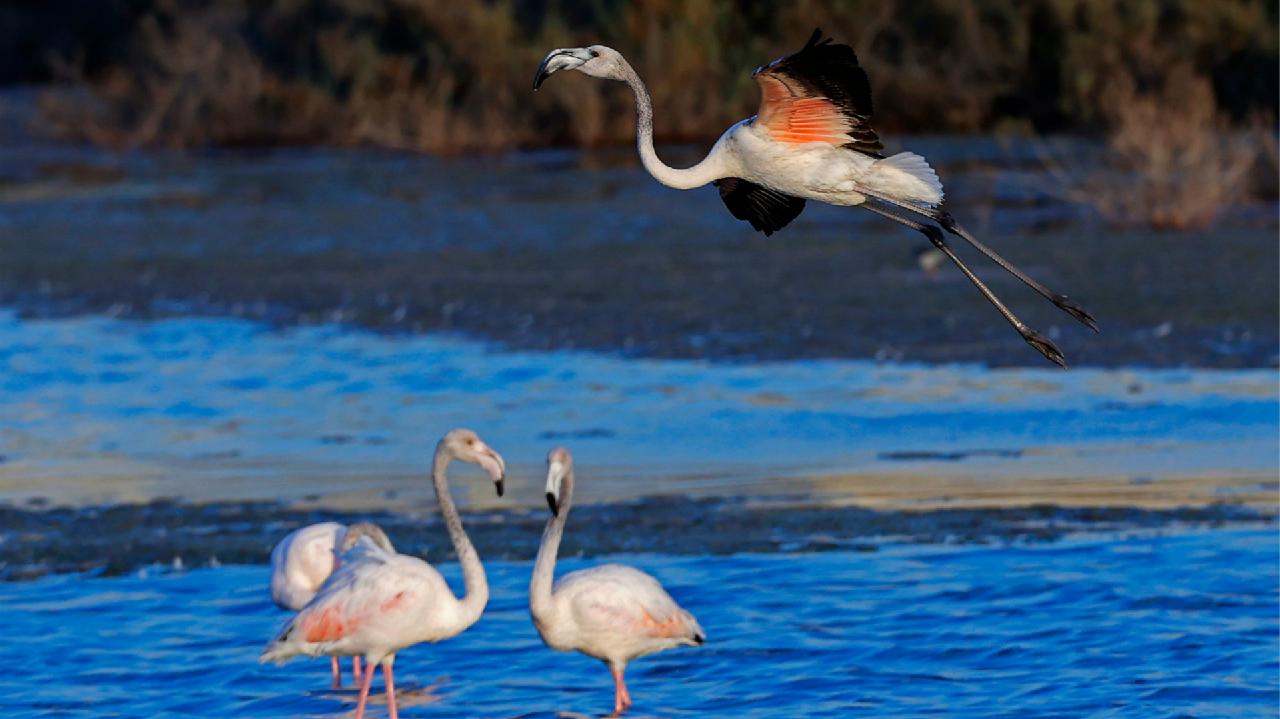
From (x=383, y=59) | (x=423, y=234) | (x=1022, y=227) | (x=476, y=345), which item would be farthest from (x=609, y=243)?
(x=383, y=59)

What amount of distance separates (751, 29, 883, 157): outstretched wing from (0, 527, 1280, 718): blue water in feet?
6.02

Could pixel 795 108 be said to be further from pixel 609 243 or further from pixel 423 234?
pixel 423 234

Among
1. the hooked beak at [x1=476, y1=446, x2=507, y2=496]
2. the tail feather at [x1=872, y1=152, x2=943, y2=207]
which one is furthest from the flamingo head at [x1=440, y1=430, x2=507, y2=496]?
the tail feather at [x1=872, y1=152, x2=943, y2=207]

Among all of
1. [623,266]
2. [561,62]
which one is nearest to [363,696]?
[561,62]

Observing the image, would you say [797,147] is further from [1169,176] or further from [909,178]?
[1169,176]

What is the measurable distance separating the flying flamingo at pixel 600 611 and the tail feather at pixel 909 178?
1418 millimetres

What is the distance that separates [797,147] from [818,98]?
198 millimetres

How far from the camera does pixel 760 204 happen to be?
7.30 meters

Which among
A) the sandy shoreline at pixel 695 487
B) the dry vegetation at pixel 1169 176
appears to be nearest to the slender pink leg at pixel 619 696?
the sandy shoreline at pixel 695 487

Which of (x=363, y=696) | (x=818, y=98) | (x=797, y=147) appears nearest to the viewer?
(x=818, y=98)

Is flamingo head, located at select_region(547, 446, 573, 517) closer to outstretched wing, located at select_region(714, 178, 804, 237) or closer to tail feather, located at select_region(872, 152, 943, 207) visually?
outstretched wing, located at select_region(714, 178, 804, 237)

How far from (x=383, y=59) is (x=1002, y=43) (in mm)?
9068

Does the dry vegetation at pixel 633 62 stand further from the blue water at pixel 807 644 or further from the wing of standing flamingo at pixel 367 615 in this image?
the wing of standing flamingo at pixel 367 615

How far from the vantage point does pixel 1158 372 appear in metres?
12.4
